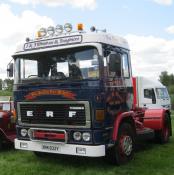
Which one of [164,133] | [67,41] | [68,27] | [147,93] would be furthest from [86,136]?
[147,93]

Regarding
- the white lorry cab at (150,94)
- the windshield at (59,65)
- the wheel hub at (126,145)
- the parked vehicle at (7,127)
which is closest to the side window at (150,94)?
the white lorry cab at (150,94)

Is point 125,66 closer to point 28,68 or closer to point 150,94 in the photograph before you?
point 28,68

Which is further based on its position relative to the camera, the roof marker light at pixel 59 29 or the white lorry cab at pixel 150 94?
the white lorry cab at pixel 150 94

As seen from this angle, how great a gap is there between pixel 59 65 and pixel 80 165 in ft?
7.58

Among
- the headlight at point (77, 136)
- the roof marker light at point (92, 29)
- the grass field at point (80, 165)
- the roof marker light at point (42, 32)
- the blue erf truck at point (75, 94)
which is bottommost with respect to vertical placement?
the grass field at point (80, 165)

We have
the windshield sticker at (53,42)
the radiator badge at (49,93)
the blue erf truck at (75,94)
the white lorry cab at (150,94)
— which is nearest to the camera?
the blue erf truck at (75,94)

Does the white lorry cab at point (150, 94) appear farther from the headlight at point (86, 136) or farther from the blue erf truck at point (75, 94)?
the headlight at point (86, 136)

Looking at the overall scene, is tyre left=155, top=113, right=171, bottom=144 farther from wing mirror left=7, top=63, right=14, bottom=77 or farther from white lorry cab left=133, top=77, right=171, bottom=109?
white lorry cab left=133, top=77, right=171, bottom=109

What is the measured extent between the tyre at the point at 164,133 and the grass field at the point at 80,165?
1.24 meters

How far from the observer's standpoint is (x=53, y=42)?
8227 mm

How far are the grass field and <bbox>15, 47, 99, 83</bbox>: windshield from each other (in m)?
1.95

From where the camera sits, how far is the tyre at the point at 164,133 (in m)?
11.4

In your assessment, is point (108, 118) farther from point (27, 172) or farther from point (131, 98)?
point (27, 172)

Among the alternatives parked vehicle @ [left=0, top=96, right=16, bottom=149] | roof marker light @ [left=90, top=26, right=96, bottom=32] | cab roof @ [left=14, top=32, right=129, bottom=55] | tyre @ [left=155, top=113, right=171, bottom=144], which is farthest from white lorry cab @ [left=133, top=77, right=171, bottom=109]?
roof marker light @ [left=90, top=26, right=96, bottom=32]
